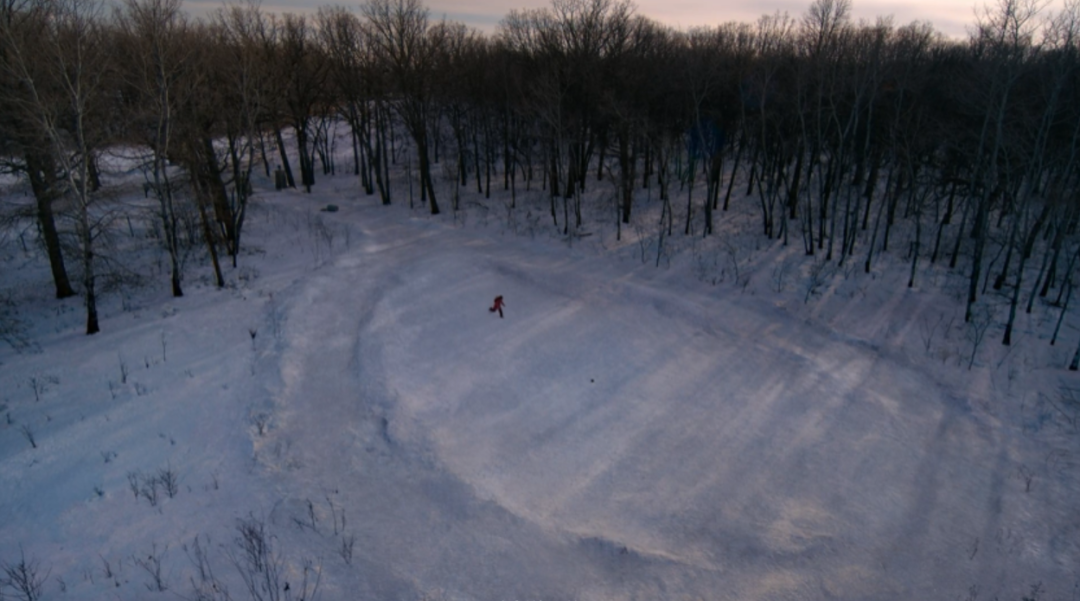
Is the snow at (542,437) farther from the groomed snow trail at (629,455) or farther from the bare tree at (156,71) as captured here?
the bare tree at (156,71)

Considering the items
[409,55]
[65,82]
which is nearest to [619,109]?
[409,55]

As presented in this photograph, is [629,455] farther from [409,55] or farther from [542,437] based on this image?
[409,55]

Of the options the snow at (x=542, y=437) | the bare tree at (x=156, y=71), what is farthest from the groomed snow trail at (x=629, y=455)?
the bare tree at (x=156, y=71)

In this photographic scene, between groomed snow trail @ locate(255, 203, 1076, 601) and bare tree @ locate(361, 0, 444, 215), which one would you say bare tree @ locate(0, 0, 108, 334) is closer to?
groomed snow trail @ locate(255, 203, 1076, 601)

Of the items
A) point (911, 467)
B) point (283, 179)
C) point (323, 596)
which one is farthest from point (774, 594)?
point (283, 179)

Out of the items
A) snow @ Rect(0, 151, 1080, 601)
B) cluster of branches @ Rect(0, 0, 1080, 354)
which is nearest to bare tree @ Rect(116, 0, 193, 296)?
cluster of branches @ Rect(0, 0, 1080, 354)
